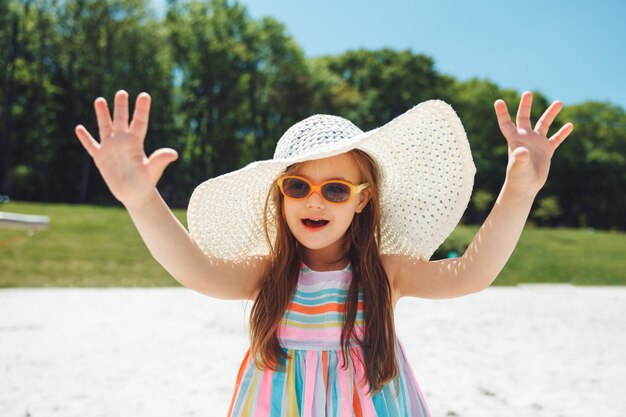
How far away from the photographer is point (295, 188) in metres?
1.92

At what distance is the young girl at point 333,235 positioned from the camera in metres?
1.80

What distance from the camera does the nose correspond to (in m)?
1.93

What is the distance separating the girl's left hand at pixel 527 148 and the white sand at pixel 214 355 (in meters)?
1.73

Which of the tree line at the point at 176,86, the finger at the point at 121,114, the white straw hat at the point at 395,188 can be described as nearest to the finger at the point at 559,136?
the white straw hat at the point at 395,188

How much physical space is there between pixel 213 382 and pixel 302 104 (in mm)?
29038

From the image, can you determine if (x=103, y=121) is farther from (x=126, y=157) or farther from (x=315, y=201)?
(x=315, y=201)

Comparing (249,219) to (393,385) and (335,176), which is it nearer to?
(335,176)

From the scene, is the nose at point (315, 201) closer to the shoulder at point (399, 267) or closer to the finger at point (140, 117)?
the shoulder at point (399, 267)

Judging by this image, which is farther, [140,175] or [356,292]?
[356,292]

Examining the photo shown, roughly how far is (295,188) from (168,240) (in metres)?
0.46

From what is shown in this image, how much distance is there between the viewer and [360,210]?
2178mm

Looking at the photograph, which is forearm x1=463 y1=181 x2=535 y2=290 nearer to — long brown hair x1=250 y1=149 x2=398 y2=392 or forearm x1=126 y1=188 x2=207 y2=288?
long brown hair x1=250 y1=149 x2=398 y2=392

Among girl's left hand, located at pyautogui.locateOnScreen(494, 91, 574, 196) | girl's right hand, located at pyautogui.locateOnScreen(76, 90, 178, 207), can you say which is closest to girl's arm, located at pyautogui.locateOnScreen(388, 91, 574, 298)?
girl's left hand, located at pyautogui.locateOnScreen(494, 91, 574, 196)

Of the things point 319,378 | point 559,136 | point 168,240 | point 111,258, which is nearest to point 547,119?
point 559,136
